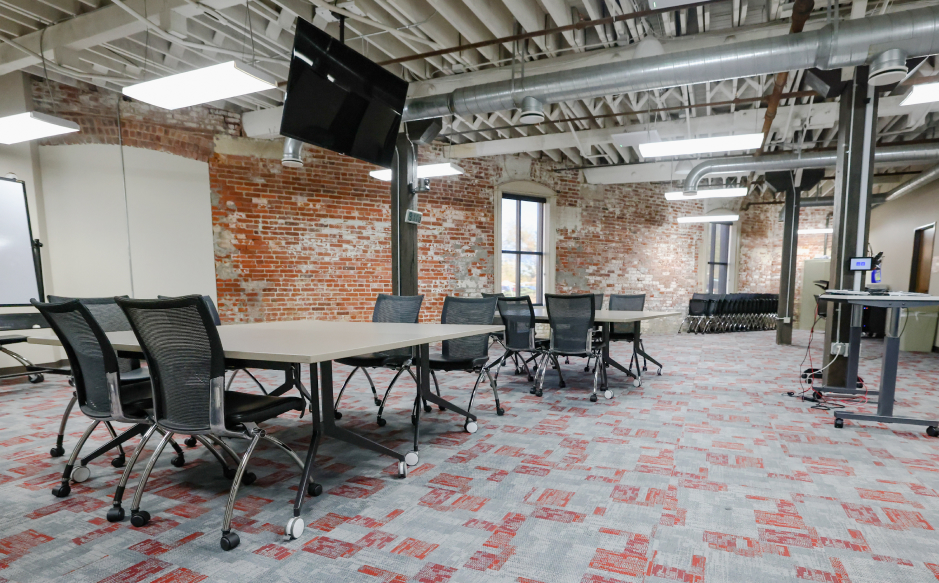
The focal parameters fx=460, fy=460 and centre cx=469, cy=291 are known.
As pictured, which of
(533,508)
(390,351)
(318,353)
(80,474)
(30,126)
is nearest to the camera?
(318,353)

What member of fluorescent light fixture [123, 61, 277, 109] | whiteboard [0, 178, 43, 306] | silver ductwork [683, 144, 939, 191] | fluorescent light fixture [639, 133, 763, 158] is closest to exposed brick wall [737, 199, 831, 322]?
silver ductwork [683, 144, 939, 191]

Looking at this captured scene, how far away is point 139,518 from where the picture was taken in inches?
80.7

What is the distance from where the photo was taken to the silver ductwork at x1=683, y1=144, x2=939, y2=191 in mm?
6711

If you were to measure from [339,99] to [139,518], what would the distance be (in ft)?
9.30

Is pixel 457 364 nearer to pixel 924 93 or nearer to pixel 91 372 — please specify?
pixel 91 372

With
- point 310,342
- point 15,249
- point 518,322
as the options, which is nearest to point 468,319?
point 518,322

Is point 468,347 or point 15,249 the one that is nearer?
point 468,347

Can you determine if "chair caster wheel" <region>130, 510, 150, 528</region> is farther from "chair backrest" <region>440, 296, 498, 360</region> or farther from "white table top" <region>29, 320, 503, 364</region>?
"chair backrest" <region>440, 296, 498, 360</region>

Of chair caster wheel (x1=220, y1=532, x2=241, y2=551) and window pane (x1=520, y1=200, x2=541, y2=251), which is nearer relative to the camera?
chair caster wheel (x1=220, y1=532, x2=241, y2=551)

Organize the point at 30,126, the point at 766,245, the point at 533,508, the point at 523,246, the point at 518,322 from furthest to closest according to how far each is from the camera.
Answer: the point at 766,245 → the point at 523,246 → the point at 518,322 → the point at 30,126 → the point at 533,508

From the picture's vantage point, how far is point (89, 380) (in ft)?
7.56

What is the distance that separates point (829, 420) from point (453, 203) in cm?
618

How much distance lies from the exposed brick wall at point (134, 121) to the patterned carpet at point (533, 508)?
3.69 m

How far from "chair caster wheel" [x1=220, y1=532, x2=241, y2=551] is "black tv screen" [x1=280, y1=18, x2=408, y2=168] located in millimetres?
2409
